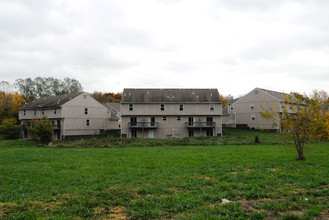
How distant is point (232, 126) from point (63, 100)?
1464 inches

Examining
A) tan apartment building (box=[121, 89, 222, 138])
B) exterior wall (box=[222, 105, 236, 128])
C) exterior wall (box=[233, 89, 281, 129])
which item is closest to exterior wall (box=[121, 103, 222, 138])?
tan apartment building (box=[121, 89, 222, 138])

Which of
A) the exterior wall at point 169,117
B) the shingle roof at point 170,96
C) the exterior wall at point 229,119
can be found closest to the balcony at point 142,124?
the exterior wall at point 169,117

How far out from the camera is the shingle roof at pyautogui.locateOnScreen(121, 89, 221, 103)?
141 ft

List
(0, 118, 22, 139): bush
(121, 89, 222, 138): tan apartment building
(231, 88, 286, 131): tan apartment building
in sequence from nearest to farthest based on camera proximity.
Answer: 1. (121, 89, 222, 138): tan apartment building
2. (0, 118, 22, 139): bush
3. (231, 88, 286, 131): tan apartment building

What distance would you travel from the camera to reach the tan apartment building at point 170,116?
139ft

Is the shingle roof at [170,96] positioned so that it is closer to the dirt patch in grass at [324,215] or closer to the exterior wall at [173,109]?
the exterior wall at [173,109]

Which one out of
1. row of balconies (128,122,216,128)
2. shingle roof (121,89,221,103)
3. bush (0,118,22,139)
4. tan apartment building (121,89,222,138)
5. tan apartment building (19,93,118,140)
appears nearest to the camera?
row of balconies (128,122,216,128)

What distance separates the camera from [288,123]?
14.8 meters

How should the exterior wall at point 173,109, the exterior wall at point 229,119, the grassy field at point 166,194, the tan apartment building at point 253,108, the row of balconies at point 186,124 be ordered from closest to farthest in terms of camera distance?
the grassy field at point 166,194 → the row of balconies at point 186,124 → the exterior wall at point 173,109 → the tan apartment building at point 253,108 → the exterior wall at point 229,119

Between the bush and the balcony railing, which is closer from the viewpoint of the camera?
the balcony railing

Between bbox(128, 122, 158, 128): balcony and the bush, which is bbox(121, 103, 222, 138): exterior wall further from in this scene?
the bush

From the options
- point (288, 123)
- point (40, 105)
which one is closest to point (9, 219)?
point (288, 123)

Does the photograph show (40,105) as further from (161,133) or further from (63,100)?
(161,133)

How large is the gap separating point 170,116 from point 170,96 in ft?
12.8
